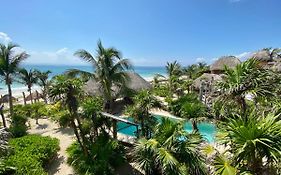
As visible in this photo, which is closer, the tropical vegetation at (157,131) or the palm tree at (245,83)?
the tropical vegetation at (157,131)

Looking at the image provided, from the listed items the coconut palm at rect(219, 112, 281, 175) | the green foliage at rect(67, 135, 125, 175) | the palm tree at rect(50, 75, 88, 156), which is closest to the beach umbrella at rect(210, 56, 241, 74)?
the green foliage at rect(67, 135, 125, 175)

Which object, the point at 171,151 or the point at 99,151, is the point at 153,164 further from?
the point at 99,151

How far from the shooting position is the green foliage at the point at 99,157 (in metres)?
12.0

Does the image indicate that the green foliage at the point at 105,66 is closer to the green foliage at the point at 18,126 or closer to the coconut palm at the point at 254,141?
the green foliage at the point at 18,126

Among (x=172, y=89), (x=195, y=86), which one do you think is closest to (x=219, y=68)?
(x=195, y=86)

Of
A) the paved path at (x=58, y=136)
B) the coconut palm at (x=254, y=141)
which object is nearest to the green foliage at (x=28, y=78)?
the paved path at (x=58, y=136)

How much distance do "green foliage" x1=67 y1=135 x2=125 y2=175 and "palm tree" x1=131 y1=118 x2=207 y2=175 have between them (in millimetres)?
3088

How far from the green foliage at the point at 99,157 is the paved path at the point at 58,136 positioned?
0.51 metres

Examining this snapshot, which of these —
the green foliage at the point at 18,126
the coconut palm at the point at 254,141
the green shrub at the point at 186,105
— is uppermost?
the coconut palm at the point at 254,141

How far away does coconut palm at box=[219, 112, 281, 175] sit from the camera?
5734 millimetres

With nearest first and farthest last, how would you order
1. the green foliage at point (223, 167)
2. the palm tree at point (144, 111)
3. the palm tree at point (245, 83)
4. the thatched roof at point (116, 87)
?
the green foliage at point (223, 167) < the palm tree at point (245, 83) < the palm tree at point (144, 111) < the thatched roof at point (116, 87)

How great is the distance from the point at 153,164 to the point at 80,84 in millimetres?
5681

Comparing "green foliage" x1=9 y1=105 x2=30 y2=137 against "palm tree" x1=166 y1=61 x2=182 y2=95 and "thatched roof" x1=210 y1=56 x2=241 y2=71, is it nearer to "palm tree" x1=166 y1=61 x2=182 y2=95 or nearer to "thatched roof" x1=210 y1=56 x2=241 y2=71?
"palm tree" x1=166 y1=61 x2=182 y2=95

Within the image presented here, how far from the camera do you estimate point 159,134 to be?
9516 millimetres
